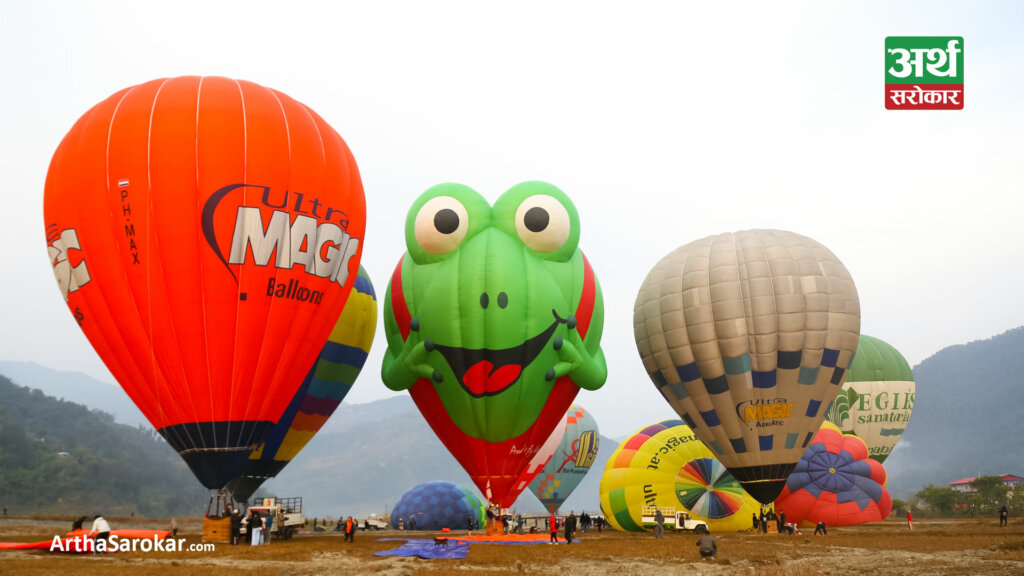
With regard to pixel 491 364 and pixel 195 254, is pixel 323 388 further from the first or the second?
pixel 195 254

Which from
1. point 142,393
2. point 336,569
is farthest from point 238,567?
point 142,393

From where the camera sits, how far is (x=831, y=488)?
26031mm

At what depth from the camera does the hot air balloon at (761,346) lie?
21688 millimetres

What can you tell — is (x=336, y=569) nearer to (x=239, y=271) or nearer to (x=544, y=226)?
(x=239, y=271)

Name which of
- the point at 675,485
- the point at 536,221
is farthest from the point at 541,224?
the point at 675,485

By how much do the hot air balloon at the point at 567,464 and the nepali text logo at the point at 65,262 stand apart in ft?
65.6

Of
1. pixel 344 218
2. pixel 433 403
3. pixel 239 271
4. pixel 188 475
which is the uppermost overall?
pixel 344 218

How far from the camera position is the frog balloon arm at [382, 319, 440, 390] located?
19859 mm

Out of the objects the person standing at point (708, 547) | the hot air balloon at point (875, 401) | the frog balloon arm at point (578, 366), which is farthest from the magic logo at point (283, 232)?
the hot air balloon at point (875, 401)

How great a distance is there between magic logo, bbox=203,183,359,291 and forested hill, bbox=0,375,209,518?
200 ft

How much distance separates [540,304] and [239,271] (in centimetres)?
716

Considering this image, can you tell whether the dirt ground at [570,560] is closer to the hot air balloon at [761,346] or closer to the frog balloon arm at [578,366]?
the hot air balloon at [761,346]

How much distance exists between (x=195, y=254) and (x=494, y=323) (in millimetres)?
6948

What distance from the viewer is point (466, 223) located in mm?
20094
